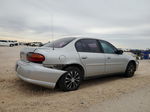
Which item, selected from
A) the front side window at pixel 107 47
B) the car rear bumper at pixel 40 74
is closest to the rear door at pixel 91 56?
the front side window at pixel 107 47

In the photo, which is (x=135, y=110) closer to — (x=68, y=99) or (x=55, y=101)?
(x=68, y=99)

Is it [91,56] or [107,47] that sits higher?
[107,47]

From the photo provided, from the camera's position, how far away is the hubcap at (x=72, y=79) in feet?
11.7

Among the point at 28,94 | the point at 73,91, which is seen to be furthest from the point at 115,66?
the point at 28,94

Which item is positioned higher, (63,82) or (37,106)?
(63,82)

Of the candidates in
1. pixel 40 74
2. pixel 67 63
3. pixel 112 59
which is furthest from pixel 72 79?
pixel 112 59

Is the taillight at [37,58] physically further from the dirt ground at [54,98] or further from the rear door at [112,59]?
the rear door at [112,59]

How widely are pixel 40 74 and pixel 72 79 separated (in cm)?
91

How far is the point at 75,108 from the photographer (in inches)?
103

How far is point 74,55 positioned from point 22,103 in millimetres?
1741

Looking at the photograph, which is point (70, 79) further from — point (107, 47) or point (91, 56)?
point (107, 47)

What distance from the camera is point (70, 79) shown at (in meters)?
3.61

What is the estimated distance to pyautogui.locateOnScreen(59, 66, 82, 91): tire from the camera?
347cm

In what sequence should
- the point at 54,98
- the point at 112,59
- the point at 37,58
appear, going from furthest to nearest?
the point at 112,59 → the point at 37,58 → the point at 54,98
